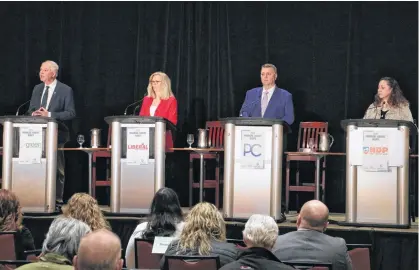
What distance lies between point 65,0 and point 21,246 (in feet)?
16.9

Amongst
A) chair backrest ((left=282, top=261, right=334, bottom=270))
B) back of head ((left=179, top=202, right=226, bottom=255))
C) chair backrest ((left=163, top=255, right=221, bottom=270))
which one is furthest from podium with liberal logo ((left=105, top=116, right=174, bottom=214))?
chair backrest ((left=282, top=261, right=334, bottom=270))

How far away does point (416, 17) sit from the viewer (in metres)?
8.12

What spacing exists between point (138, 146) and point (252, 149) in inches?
40.7

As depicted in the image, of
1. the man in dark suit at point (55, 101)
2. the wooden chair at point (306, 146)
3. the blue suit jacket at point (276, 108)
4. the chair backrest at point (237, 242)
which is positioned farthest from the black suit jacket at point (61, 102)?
the chair backrest at point (237, 242)

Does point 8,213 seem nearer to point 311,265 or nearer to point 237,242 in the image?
point 237,242

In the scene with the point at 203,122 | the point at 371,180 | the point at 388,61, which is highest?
the point at 388,61

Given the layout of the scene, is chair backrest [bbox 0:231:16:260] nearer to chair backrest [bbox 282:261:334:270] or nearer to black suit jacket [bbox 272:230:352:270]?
black suit jacket [bbox 272:230:352:270]

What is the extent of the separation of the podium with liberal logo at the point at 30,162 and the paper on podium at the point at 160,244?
8.40 feet

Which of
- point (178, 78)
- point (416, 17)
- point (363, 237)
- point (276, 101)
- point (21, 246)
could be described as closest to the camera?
point (21, 246)

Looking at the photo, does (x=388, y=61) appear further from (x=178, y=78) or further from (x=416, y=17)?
(x=178, y=78)

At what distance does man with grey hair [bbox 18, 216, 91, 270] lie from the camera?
319cm

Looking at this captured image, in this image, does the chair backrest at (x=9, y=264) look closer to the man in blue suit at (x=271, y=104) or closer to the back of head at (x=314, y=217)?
the back of head at (x=314, y=217)

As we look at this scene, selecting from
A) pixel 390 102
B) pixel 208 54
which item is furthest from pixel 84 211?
pixel 208 54

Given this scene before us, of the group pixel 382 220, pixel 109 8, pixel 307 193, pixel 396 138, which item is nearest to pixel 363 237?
pixel 382 220
